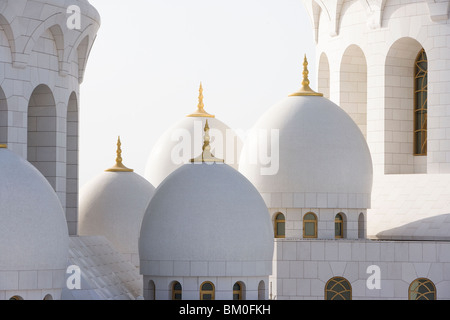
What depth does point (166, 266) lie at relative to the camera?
105 feet

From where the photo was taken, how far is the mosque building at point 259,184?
31.7 m

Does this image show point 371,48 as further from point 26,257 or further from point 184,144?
point 26,257

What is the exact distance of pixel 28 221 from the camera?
28516mm

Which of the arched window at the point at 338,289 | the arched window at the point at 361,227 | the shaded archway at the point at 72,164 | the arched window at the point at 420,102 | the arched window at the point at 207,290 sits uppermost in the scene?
the arched window at the point at 420,102

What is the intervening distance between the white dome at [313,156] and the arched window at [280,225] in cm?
78

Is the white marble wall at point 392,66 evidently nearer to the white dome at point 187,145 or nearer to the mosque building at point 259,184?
the mosque building at point 259,184

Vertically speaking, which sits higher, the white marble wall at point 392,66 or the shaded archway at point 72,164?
the white marble wall at point 392,66

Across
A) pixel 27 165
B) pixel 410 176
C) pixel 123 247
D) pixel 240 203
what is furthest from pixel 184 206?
pixel 410 176

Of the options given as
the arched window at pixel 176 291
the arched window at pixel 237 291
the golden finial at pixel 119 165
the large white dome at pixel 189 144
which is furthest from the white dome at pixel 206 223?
the large white dome at pixel 189 144

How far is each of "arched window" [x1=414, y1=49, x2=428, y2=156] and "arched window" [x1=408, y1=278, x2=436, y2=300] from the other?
675 centimetres

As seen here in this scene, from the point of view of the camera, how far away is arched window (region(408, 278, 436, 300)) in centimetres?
3581

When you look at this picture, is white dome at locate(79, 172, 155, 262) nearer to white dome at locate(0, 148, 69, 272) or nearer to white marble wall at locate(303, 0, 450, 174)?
white marble wall at locate(303, 0, 450, 174)

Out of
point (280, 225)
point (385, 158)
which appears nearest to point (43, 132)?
point (280, 225)

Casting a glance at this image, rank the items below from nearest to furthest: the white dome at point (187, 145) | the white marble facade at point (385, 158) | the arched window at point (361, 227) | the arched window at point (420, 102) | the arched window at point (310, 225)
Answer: the white marble facade at point (385, 158)
the arched window at point (310, 225)
the arched window at point (361, 227)
the arched window at point (420, 102)
the white dome at point (187, 145)
